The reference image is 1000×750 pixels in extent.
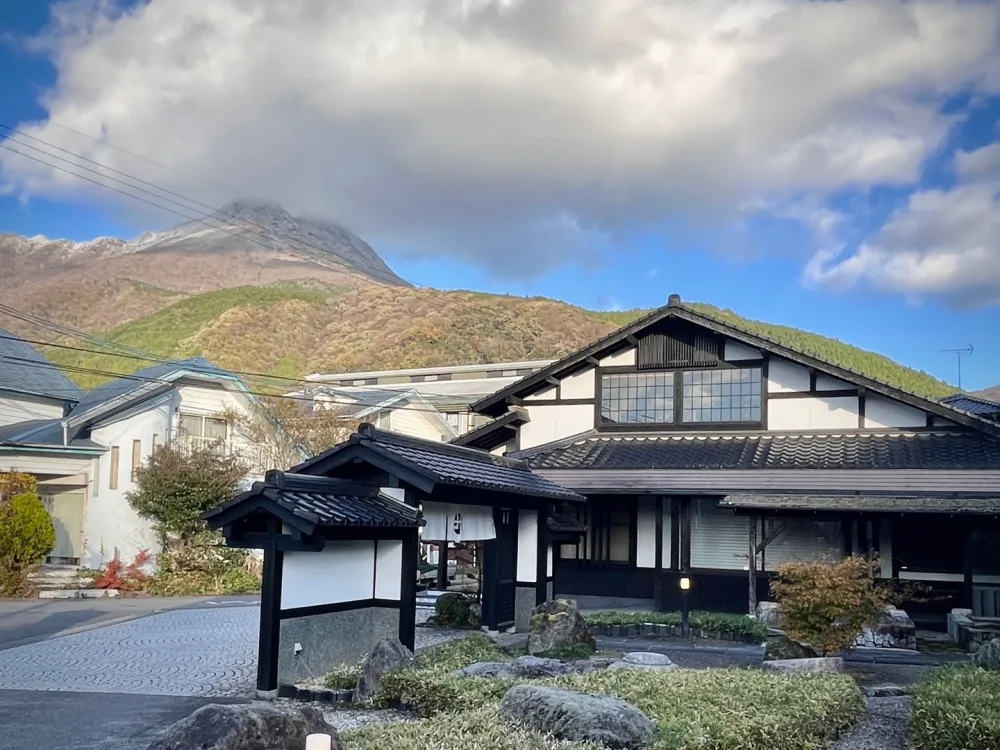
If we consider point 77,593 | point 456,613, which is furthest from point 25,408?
point 456,613

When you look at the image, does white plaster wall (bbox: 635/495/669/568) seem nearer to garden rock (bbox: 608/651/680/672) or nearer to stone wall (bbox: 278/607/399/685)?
garden rock (bbox: 608/651/680/672)

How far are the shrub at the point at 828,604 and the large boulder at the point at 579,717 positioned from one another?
5.56 meters

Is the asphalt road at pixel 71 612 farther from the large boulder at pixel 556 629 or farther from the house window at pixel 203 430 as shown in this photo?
the large boulder at pixel 556 629

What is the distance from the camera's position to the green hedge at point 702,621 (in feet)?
54.4

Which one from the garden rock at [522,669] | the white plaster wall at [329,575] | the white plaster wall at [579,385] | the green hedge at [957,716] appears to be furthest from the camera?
the white plaster wall at [579,385]

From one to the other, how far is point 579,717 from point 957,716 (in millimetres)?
3173

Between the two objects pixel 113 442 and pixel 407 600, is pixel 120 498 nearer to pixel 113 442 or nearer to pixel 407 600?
pixel 113 442

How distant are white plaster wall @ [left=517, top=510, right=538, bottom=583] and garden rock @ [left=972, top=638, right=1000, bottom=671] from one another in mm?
7250

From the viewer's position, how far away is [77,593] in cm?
2300

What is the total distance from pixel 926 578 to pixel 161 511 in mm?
17740

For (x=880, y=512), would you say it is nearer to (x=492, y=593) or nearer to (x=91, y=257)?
(x=492, y=593)

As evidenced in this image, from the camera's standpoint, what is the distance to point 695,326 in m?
22.5

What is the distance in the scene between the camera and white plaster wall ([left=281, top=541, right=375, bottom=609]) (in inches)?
443

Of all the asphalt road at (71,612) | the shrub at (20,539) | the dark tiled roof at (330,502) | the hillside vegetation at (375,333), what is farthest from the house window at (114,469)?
the hillside vegetation at (375,333)
